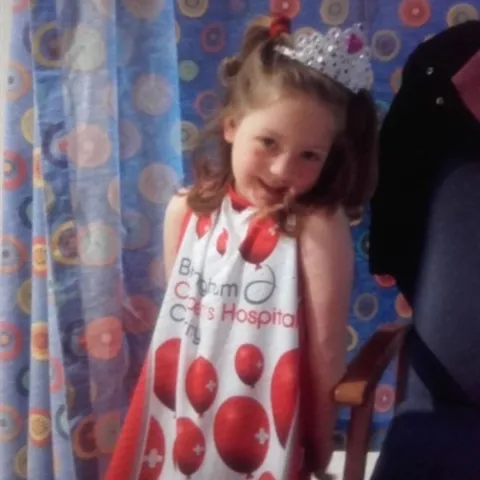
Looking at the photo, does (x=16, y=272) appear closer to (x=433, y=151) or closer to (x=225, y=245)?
(x=225, y=245)

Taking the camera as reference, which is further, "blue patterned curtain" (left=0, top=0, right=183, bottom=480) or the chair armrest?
"blue patterned curtain" (left=0, top=0, right=183, bottom=480)

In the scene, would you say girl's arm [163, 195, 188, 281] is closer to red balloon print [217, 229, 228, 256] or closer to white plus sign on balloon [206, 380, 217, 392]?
red balloon print [217, 229, 228, 256]

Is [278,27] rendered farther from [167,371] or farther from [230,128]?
[167,371]

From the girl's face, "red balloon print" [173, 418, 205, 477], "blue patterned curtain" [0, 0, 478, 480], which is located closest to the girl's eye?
the girl's face

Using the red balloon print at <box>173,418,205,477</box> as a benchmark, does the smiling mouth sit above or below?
above

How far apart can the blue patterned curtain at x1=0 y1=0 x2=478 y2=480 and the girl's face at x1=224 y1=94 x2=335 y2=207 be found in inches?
8.3

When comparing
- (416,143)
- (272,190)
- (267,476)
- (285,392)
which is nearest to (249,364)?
(285,392)

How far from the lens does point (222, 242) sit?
1207 millimetres

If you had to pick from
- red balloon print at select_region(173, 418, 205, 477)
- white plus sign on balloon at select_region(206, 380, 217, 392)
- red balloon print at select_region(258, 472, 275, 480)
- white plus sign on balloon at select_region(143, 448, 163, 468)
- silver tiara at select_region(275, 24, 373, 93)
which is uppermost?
silver tiara at select_region(275, 24, 373, 93)

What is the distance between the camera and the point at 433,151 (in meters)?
1.31

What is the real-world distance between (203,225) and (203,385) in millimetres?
260

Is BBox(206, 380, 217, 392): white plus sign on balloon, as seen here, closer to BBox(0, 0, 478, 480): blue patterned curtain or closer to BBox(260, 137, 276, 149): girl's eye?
BBox(0, 0, 478, 480): blue patterned curtain

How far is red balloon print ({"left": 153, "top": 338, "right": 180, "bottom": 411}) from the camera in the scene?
4.06ft

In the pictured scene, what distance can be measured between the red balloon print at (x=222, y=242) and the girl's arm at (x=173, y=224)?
9cm
